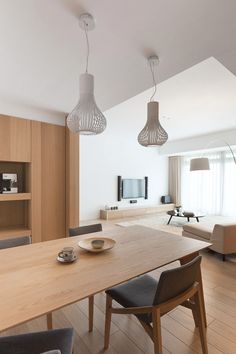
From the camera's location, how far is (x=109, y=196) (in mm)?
6668

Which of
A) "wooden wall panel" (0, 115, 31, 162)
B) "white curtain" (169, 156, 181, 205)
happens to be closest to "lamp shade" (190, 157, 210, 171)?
"white curtain" (169, 156, 181, 205)

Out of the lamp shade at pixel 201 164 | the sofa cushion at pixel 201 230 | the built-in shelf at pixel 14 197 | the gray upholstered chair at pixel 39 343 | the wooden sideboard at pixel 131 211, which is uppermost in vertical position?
the lamp shade at pixel 201 164

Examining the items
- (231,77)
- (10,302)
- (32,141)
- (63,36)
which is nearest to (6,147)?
(32,141)

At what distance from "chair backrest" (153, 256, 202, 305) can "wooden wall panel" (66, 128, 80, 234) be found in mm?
2280

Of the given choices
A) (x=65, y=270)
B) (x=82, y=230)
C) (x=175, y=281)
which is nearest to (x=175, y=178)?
(x=82, y=230)

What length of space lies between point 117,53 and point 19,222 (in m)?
2.72

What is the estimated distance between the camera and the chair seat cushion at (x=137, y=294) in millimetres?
1353

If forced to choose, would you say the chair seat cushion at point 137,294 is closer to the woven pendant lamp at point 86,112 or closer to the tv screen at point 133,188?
the woven pendant lamp at point 86,112

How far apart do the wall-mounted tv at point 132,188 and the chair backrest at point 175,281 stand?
557 cm

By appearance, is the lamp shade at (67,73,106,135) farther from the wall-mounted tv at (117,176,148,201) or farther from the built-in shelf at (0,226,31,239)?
the wall-mounted tv at (117,176,148,201)

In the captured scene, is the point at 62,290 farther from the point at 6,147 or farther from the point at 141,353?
the point at 6,147

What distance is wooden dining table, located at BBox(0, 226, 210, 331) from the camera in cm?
92

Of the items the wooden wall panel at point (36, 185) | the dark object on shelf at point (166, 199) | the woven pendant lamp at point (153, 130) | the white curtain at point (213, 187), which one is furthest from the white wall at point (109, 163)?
the woven pendant lamp at point (153, 130)

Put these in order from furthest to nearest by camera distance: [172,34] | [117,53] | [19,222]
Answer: [19,222], [117,53], [172,34]
